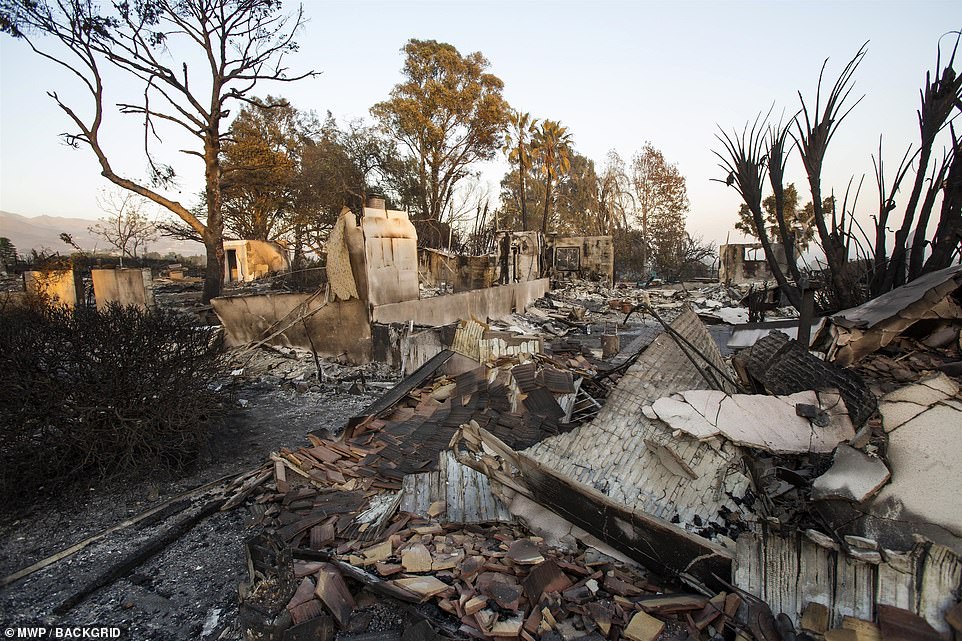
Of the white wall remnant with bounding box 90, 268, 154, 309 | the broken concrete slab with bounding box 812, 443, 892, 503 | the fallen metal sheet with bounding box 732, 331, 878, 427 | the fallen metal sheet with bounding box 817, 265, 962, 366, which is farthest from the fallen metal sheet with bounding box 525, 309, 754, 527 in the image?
the white wall remnant with bounding box 90, 268, 154, 309

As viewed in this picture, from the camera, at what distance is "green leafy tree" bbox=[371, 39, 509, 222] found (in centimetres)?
2572

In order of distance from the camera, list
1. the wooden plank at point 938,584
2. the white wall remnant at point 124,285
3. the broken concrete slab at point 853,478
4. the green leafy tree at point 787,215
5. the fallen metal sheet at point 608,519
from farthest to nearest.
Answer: the green leafy tree at point 787,215 < the white wall remnant at point 124,285 < the fallen metal sheet at point 608,519 < the broken concrete slab at point 853,478 < the wooden plank at point 938,584

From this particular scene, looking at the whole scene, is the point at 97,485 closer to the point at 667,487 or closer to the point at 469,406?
the point at 469,406

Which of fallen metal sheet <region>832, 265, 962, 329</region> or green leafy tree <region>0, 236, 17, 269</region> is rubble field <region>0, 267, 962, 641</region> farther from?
green leafy tree <region>0, 236, 17, 269</region>

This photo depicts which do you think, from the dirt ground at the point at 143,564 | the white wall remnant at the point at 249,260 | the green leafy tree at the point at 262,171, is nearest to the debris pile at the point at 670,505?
the dirt ground at the point at 143,564

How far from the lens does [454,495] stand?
3.39m

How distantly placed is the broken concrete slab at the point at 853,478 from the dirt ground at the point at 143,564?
233 cm

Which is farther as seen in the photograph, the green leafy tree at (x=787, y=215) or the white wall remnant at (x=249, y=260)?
the green leafy tree at (x=787, y=215)

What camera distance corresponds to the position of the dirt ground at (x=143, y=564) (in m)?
2.90

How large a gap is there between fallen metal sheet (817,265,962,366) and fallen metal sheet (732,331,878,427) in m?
0.31

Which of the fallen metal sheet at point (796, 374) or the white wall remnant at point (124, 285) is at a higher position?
the white wall remnant at point (124, 285)

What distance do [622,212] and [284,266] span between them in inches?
991

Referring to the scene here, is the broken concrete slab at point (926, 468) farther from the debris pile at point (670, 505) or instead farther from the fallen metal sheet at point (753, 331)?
the fallen metal sheet at point (753, 331)

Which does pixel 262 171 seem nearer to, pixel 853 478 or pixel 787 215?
pixel 853 478
